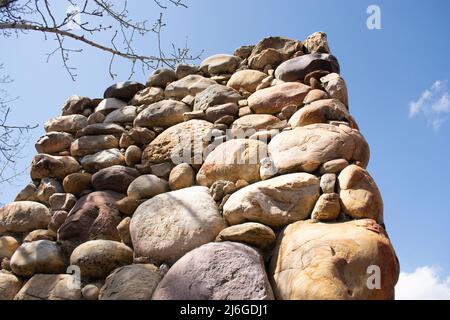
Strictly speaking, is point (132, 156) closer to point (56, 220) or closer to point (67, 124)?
point (56, 220)

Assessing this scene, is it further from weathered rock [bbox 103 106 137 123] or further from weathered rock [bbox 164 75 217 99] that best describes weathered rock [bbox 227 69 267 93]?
weathered rock [bbox 103 106 137 123]

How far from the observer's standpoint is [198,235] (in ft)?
5.76

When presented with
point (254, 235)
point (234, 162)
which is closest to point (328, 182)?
point (254, 235)

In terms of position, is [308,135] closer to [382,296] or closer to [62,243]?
[382,296]

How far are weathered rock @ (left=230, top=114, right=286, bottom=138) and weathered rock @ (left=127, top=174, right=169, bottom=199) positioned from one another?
0.53 metres

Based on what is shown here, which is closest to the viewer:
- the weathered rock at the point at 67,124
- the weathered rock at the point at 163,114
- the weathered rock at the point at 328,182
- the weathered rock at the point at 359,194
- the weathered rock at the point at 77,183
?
the weathered rock at the point at 359,194

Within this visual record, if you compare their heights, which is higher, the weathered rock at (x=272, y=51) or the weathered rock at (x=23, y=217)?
the weathered rock at (x=272, y=51)

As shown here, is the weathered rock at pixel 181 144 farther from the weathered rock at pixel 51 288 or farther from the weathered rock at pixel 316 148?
the weathered rock at pixel 51 288

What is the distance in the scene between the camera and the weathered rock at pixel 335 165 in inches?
69.3

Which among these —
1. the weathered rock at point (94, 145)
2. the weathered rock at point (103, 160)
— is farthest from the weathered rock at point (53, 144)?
the weathered rock at point (103, 160)

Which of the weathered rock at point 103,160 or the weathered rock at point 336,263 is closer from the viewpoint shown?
the weathered rock at point 336,263

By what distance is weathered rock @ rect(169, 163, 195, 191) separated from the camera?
85.4 inches

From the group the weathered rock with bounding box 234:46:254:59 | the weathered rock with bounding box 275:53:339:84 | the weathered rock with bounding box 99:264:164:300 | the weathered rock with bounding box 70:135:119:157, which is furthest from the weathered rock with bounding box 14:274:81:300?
the weathered rock with bounding box 234:46:254:59

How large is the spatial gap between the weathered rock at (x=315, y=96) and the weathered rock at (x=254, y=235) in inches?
37.1
